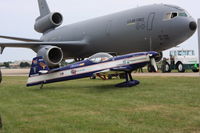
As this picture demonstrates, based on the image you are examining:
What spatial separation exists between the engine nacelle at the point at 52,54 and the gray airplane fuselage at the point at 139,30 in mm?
3389

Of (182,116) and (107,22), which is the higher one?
(107,22)

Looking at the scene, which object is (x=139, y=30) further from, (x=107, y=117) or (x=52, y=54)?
(x=107, y=117)

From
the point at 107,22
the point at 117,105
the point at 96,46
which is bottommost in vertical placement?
the point at 117,105

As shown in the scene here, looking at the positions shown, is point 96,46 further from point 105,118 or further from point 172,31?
point 105,118

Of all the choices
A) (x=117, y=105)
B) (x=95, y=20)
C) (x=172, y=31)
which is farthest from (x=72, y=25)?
(x=117, y=105)

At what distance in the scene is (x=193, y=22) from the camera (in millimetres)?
16703

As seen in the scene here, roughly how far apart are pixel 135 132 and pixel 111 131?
356mm

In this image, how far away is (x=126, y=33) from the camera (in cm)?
1878

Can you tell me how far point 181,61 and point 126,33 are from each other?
6.87m

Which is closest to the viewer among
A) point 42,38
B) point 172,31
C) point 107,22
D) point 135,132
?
point 135,132

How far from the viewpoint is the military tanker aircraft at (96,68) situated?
34.6 feet

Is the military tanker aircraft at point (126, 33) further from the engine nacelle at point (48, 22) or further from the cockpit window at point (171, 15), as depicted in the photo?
the engine nacelle at point (48, 22)

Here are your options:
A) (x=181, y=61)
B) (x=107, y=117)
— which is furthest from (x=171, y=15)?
(x=107, y=117)

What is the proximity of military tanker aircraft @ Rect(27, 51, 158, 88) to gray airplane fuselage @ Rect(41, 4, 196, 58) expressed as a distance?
Answer: 6.75m
